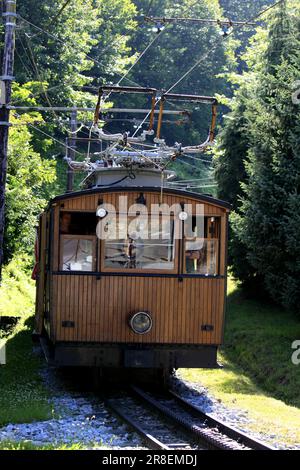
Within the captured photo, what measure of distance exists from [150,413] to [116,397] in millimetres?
1315

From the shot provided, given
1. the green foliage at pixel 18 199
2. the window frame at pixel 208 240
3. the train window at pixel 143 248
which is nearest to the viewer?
the train window at pixel 143 248

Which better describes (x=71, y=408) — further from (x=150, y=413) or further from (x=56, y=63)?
(x=56, y=63)

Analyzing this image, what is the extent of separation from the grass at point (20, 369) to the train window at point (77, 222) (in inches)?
99.5

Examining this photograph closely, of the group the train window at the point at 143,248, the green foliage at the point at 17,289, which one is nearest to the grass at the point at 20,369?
the green foliage at the point at 17,289

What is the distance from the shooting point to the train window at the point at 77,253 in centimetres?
1328

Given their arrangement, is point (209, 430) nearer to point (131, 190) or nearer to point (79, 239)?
point (79, 239)

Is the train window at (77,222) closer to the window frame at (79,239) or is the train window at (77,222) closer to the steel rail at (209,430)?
the window frame at (79,239)

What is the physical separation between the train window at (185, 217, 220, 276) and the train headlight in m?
0.96

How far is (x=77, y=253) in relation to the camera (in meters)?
13.4

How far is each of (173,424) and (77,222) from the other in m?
3.55

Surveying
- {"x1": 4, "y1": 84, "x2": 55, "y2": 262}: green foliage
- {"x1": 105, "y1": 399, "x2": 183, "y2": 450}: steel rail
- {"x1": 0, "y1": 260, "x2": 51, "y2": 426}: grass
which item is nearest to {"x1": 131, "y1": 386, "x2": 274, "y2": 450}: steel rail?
{"x1": 105, "y1": 399, "x2": 183, "y2": 450}: steel rail

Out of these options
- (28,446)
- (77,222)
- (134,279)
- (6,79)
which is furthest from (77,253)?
(6,79)

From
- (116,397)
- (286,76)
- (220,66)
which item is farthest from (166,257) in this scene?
(220,66)

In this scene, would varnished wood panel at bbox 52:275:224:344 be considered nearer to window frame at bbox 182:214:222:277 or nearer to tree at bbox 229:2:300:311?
window frame at bbox 182:214:222:277
